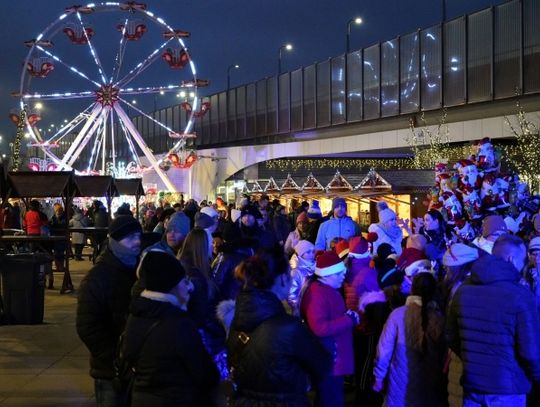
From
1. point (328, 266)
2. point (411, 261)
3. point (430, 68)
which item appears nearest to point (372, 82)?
point (430, 68)

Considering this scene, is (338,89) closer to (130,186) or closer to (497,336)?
(130,186)


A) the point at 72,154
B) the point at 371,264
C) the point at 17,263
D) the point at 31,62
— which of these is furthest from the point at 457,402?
the point at 72,154

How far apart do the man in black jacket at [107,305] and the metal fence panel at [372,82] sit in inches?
1270

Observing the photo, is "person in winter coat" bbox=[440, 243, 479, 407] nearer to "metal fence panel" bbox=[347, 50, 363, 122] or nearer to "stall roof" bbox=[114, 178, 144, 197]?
"stall roof" bbox=[114, 178, 144, 197]

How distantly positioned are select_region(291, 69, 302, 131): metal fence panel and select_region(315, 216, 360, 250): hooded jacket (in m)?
32.3

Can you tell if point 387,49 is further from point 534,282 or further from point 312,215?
point 534,282

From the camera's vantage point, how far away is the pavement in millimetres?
8359

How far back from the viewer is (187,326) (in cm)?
424

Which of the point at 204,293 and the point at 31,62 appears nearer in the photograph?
the point at 204,293

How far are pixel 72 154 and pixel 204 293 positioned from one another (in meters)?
38.1

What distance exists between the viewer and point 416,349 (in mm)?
6035

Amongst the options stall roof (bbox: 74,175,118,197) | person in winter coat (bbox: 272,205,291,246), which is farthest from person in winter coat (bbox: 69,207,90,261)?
person in winter coat (bbox: 272,205,291,246)

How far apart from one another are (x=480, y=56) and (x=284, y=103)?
17.0 metres

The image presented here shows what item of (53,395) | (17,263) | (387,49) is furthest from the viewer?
(387,49)
